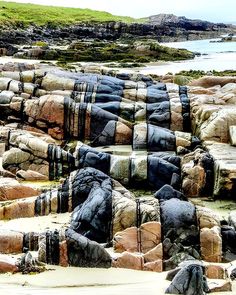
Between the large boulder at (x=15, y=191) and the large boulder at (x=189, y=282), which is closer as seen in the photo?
the large boulder at (x=189, y=282)

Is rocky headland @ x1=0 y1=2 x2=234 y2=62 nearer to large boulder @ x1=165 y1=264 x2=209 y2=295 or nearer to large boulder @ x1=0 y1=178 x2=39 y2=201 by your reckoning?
large boulder @ x1=0 y1=178 x2=39 y2=201

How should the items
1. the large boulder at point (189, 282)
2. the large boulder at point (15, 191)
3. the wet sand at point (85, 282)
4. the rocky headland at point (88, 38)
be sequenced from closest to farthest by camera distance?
the large boulder at point (189, 282) < the wet sand at point (85, 282) < the large boulder at point (15, 191) < the rocky headland at point (88, 38)

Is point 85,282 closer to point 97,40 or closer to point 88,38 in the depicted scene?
point 97,40

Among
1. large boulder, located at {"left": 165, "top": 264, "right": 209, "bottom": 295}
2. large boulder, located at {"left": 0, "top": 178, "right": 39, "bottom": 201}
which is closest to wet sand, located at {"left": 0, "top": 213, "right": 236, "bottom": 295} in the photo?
large boulder, located at {"left": 165, "top": 264, "right": 209, "bottom": 295}

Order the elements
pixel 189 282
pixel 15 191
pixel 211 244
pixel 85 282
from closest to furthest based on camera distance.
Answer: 1. pixel 189 282
2. pixel 85 282
3. pixel 211 244
4. pixel 15 191

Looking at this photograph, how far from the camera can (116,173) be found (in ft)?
51.4

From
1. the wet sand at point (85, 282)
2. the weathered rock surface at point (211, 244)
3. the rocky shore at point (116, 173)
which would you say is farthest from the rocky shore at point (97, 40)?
the wet sand at point (85, 282)

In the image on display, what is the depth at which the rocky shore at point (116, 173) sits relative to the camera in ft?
31.1

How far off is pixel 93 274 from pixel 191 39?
93.6 metres

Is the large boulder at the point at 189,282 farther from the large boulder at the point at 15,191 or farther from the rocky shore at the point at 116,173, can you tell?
the large boulder at the point at 15,191

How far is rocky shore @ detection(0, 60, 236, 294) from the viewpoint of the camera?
31.1ft

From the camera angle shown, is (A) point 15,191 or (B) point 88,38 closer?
(A) point 15,191

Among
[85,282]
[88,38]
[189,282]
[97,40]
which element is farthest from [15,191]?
[88,38]

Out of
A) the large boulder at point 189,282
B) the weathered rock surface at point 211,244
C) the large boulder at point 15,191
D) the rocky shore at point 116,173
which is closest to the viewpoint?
the large boulder at point 189,282
